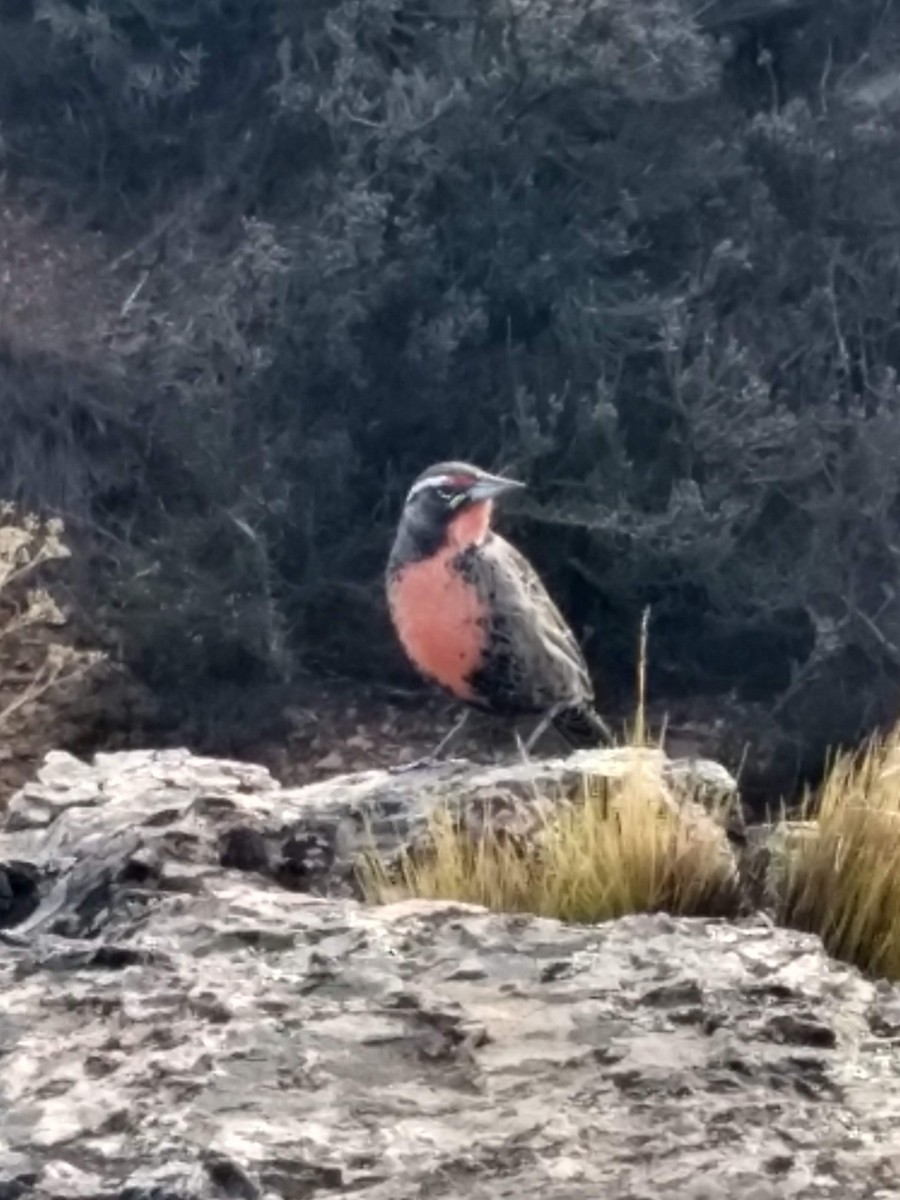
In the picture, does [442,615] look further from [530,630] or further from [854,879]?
[854,879]

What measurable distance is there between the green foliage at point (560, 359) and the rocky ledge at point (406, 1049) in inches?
139

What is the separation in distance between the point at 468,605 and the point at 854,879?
1.25m

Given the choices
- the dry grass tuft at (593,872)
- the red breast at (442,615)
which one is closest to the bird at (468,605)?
the red breast at (442,615)

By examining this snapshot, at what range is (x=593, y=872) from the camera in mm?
2957

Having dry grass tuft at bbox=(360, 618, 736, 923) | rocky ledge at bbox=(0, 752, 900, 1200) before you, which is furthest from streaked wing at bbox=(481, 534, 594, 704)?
rocky ledge at bbox=(0, 752, 900, 1200)

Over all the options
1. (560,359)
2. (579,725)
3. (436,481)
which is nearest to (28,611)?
(560,359)

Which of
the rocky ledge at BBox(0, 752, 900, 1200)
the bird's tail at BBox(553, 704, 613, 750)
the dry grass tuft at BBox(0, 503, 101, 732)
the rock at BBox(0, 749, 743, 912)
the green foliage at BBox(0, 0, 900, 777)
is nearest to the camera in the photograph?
the rocky ledge at BBox(0, 752, 900, 1200)

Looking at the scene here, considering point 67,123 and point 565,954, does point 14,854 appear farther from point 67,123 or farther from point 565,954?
point 67,123

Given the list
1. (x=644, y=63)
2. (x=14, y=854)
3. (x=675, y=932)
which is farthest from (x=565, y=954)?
(x=644, y=63)

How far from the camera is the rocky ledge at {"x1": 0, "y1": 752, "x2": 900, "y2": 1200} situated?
1.98 meters

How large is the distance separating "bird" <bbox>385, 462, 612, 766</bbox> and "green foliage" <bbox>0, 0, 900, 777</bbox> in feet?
7.15

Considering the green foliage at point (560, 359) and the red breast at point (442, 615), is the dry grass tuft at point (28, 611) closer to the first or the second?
the green foliage at point (560, 359)

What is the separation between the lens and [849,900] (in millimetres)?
3037

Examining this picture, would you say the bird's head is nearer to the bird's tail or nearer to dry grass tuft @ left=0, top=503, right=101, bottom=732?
the bird's tail
